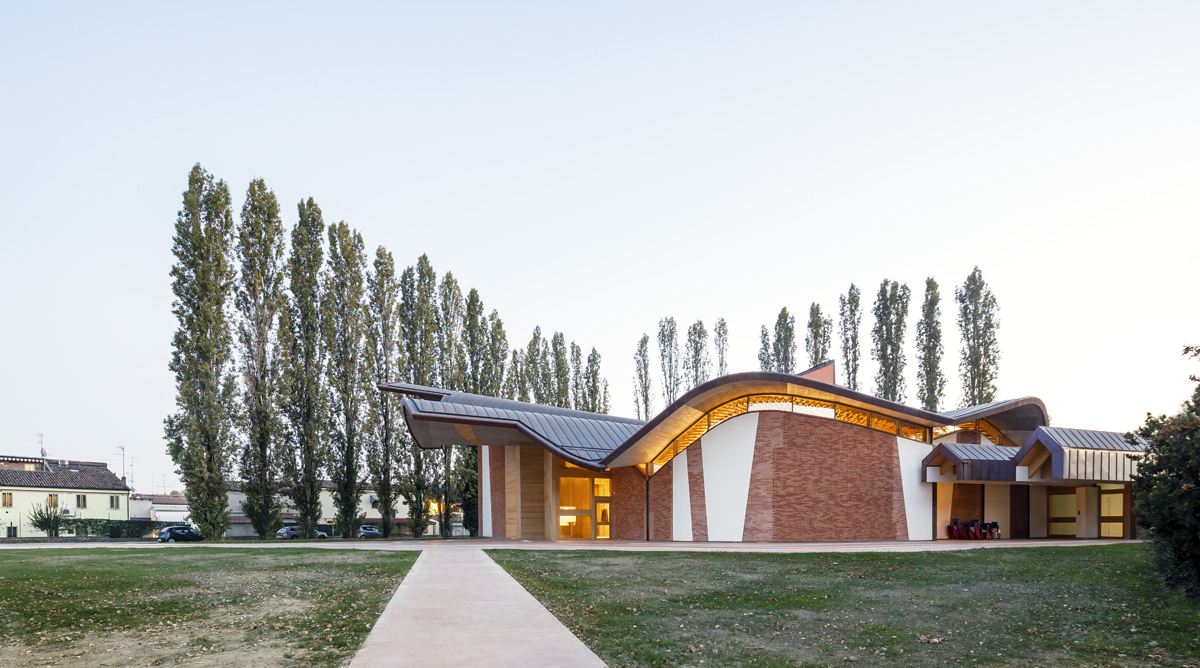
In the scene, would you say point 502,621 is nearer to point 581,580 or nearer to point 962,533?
point 581,580

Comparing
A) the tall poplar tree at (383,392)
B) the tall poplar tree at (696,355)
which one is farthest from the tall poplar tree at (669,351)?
the tall poplar tree at (383,392)

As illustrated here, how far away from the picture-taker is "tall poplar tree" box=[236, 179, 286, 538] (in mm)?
35188

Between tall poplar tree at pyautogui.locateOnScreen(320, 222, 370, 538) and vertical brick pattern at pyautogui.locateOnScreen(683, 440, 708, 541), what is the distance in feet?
59.4

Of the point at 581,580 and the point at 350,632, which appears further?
the point at 581,580

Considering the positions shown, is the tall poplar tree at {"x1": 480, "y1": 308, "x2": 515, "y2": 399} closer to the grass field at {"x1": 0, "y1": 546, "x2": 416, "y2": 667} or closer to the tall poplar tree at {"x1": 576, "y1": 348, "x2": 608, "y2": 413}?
the tall poplar tree at {"x1": 576, "y1": 348, "x2": 608, "y2": 413}

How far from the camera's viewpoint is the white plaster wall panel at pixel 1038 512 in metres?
31.4

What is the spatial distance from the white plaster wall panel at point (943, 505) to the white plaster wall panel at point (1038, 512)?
16.7 ft

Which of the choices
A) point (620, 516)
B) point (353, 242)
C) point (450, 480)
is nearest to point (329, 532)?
point (450, 480)

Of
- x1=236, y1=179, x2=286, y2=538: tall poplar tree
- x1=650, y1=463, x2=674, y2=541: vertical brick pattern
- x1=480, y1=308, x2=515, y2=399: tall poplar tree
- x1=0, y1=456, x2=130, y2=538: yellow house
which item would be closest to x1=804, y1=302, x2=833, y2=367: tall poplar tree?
x1=480, y1=308, x2=515, y2=399: tall poplar tree

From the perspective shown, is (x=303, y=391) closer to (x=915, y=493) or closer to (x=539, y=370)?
(x=539, y=370)

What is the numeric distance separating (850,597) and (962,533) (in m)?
20.3

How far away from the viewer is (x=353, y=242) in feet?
133

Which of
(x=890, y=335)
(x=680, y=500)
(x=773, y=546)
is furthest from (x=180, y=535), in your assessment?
(x=890, y=335)

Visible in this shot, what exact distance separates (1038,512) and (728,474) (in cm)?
1415
